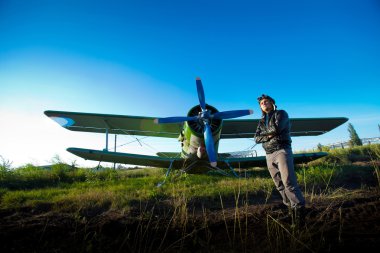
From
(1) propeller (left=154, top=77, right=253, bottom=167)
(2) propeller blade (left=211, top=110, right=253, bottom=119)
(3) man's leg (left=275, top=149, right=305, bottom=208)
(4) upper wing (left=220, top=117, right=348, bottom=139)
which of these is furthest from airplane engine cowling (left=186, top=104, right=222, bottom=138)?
(3) man's leg (left=275, top=149, right=305, bottom=208)

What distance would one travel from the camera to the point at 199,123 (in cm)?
813

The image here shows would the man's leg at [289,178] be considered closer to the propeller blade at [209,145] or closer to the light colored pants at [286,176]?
the light colored pants at [286,176]

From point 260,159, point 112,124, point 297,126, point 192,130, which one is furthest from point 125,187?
point 297,126

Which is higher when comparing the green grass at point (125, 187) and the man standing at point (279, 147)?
the man standing at point (279, 147)

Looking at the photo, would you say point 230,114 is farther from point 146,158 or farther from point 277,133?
point 277,133

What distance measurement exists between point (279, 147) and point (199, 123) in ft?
15.0

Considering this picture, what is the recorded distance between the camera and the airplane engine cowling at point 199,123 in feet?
26.4

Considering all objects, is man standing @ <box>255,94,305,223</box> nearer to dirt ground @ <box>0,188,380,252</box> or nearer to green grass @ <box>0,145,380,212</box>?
green grass @ <box>0,145,380,212</box>

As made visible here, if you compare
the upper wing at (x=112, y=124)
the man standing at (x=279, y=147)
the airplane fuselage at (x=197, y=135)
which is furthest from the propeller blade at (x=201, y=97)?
the man standing at (x=279, y=147)

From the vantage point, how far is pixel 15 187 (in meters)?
7.36

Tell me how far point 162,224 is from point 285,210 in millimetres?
1748

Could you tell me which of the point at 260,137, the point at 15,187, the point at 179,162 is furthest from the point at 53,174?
the point at 260,137

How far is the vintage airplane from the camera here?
26.2 ft

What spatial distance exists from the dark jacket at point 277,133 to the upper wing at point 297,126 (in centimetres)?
698
